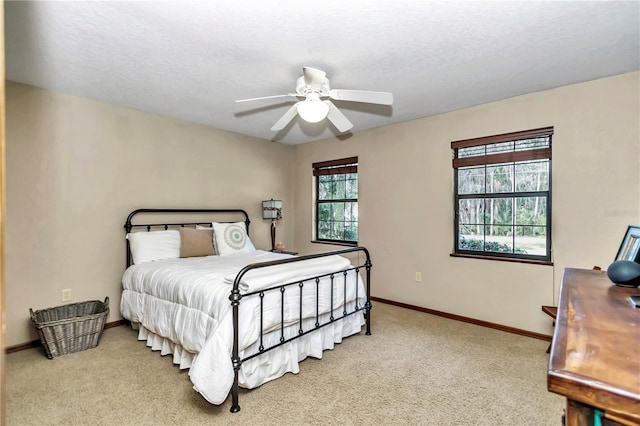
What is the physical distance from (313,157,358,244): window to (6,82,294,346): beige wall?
166cm

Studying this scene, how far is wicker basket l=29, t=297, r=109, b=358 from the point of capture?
2674 millimetres

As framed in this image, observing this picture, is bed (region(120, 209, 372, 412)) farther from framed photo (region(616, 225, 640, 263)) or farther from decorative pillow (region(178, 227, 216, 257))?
framed photo (region(616, 225, 640, 263))

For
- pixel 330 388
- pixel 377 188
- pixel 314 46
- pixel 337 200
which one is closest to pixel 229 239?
pixel 337 200

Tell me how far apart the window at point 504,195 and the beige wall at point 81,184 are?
3.19 m

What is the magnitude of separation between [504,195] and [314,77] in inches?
94.8

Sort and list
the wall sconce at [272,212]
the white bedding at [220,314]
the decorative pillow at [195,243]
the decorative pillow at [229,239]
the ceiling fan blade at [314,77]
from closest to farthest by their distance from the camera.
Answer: the white bedding at [220,314] → the ceiling fan blade at [314,77] → the decorative pillow at [195,243] → the decorative pillow at [229,239] → the wall sconce at [272,212]

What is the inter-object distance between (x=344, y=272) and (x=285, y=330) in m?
0.81

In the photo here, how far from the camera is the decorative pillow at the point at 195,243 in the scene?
11.8 ft

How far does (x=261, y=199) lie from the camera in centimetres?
503

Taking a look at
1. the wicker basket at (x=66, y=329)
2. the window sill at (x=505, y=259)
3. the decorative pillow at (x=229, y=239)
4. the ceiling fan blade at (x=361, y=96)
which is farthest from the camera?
the decorative pillow at (x=229, y=239)

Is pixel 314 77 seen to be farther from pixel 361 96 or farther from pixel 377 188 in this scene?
pixel 377 188

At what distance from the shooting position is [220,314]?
2135 mm

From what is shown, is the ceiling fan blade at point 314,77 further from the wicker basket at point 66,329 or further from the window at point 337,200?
the wicker basket at point 66,329

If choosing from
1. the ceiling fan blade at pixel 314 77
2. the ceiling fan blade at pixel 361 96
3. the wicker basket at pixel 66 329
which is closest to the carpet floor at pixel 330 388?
the wicker basket at pixel 66 329
